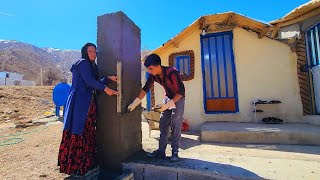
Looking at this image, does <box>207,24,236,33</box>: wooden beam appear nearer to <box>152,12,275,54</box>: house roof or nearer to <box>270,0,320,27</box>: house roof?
<box>152,12,275,54</box>: house roof

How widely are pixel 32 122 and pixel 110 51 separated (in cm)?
812

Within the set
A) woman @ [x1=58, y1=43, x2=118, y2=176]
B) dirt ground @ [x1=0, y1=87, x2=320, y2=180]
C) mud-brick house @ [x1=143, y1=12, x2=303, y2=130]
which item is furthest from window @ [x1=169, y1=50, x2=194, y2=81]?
woman @ [x1=58, y1=43, x2=118, y2=176]

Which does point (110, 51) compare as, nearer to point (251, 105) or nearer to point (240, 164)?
point (240, 164)

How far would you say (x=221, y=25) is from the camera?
7316 mm

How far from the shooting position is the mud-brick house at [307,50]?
5.97 meters

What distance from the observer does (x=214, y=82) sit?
746 centimetres

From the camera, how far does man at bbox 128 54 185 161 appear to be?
316cm

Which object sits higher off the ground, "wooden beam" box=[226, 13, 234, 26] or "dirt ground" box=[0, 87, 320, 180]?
"wooden beam" box=[226, 13, 234, 26]

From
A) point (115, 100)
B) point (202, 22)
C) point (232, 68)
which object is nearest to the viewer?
point (115, 100)

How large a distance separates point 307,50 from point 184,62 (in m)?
3.63

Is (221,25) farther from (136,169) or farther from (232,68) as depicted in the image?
(136,169)

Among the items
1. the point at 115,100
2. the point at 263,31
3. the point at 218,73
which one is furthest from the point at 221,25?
the point at 115,100

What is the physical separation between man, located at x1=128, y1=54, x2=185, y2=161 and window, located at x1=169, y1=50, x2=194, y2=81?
4239 millimetres

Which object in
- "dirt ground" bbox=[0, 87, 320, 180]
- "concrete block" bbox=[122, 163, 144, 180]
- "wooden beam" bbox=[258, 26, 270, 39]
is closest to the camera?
"dirt ground" bbox=[0, 87, 320, 180]
